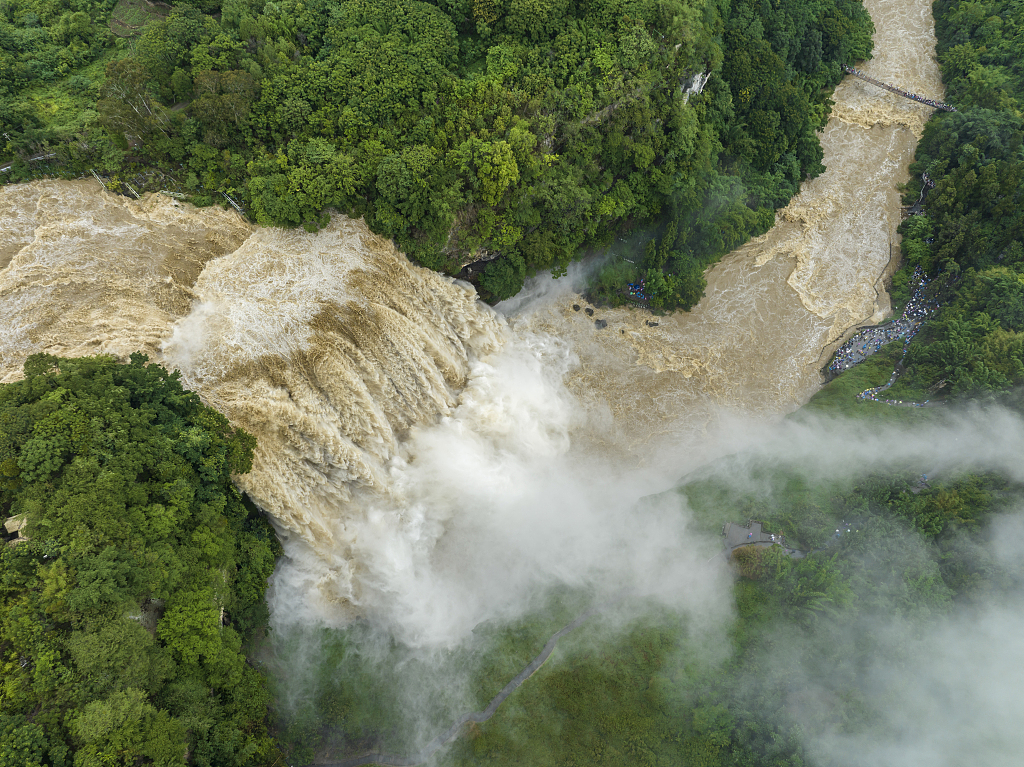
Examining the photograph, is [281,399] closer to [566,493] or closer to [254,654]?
[254,654]

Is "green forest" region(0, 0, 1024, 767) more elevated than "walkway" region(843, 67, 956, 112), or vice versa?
"walkway" region(843, 67, 956, 112)

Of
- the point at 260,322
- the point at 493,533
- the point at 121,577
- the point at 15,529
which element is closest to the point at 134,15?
the point at 260,322

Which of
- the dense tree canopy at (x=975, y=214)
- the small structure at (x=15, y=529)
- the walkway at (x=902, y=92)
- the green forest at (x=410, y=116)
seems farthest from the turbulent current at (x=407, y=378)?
the walkway at (x=902, y=92)

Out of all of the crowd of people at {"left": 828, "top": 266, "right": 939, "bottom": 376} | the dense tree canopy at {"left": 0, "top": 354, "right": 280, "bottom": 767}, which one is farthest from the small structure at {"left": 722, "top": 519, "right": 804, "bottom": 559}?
the dense tree canopy at {"left": 0, "top": 354, "right": 280, "bottom": 767}

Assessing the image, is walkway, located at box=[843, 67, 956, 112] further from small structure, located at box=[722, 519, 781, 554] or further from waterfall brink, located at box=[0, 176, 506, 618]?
waterfall brink, located at box=[0, 176, 506, 618]

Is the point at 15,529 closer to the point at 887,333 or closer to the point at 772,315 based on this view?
the point at 772,315

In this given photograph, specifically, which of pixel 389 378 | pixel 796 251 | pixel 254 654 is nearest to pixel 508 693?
pixel 254 654
